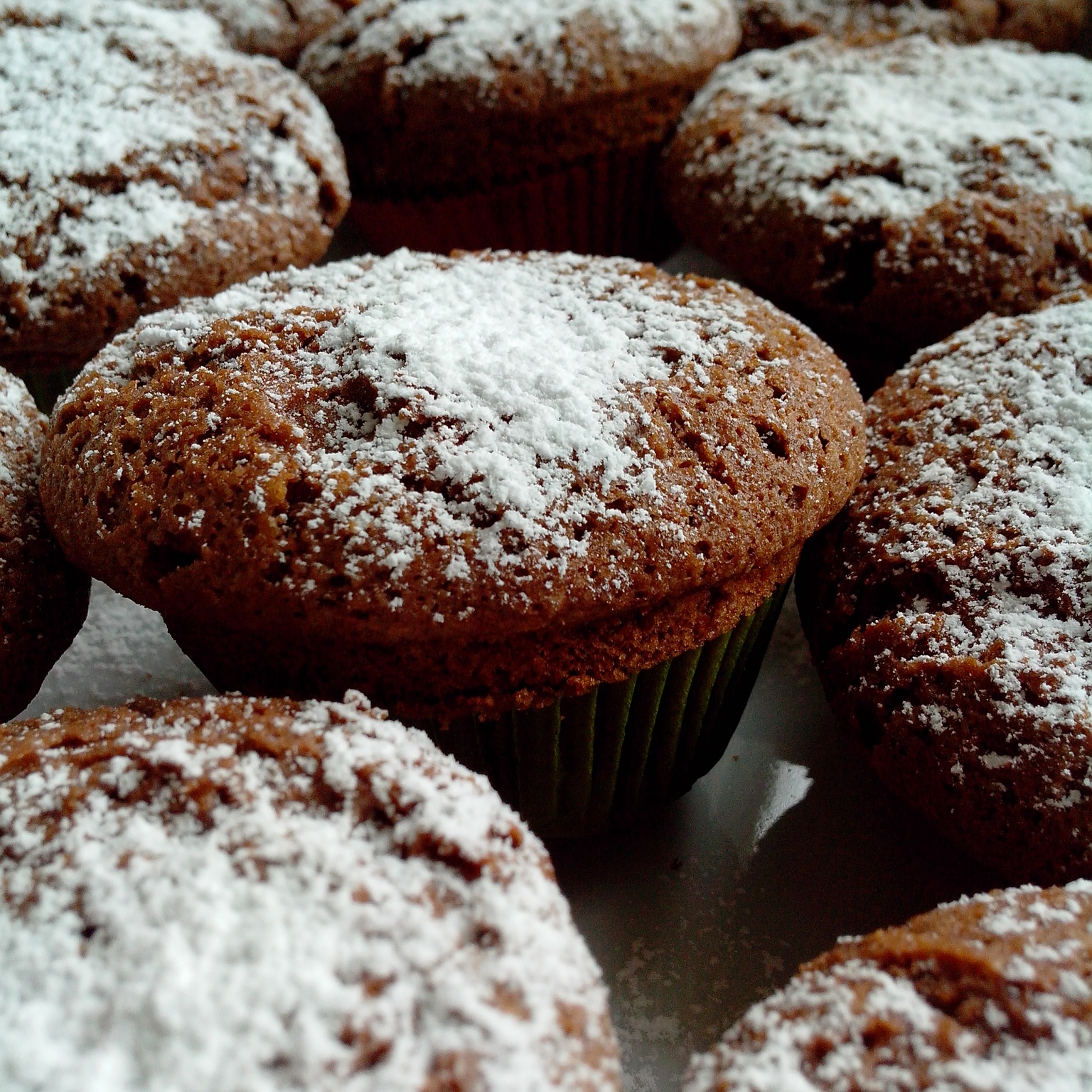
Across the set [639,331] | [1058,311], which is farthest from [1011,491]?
[639,331]

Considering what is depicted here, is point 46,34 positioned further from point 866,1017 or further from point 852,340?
point 866,1017

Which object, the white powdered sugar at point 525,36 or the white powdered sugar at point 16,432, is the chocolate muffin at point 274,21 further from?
the white powdered sugar at point 16,432

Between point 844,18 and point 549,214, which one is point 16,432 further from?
point 844,18

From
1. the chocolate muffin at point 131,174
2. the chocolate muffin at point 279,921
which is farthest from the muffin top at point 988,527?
the chocolate muffin at point 131,174

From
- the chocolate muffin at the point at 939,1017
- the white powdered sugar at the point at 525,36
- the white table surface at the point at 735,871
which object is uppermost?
the white powdered sugar at the point at 525,36

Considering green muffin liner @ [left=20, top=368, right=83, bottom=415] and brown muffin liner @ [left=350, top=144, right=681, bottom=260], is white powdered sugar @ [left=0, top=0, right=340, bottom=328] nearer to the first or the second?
green muffin liner @ [left=20, top=368, right=83, bottom=415]

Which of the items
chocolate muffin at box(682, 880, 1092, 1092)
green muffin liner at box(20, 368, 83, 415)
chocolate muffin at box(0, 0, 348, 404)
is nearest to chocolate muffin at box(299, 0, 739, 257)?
chocolate muffin at box(0, 0, 348, 404)
